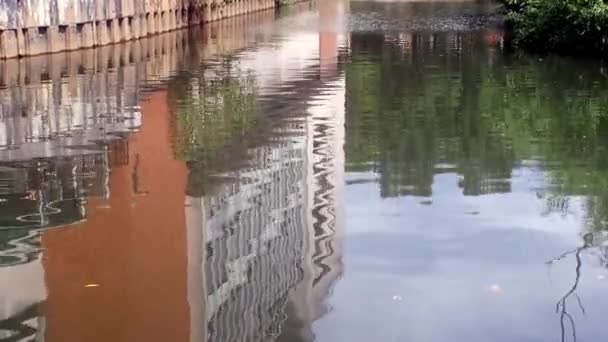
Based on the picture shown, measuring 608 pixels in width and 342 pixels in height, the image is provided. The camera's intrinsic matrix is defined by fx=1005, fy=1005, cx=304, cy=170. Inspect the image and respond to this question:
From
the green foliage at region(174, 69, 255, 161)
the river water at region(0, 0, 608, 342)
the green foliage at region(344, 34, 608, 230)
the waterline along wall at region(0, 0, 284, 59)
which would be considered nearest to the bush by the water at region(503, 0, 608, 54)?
the green foliage at region(344, 34, 608, 230)

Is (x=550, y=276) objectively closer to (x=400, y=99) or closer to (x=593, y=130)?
(x=593, y=130)

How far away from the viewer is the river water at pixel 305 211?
6.53 m

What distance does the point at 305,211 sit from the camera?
980 centimetres

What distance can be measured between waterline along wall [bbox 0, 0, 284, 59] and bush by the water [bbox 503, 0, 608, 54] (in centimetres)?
1216

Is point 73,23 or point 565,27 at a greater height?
point 73,23

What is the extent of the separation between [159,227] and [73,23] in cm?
2091

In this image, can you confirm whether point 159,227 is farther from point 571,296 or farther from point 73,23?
point 73,23

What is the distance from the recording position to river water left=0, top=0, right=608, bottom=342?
653cm

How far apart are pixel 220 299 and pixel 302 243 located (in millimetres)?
1470

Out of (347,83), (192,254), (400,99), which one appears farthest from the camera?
(347,83)

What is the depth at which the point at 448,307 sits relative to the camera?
21.8 ft

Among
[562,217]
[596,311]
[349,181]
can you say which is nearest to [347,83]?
[349,181]

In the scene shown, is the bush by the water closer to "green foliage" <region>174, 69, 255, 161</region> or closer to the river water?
the river water

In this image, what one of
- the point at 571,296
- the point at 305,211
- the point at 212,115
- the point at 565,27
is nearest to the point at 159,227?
the point at 305,211
